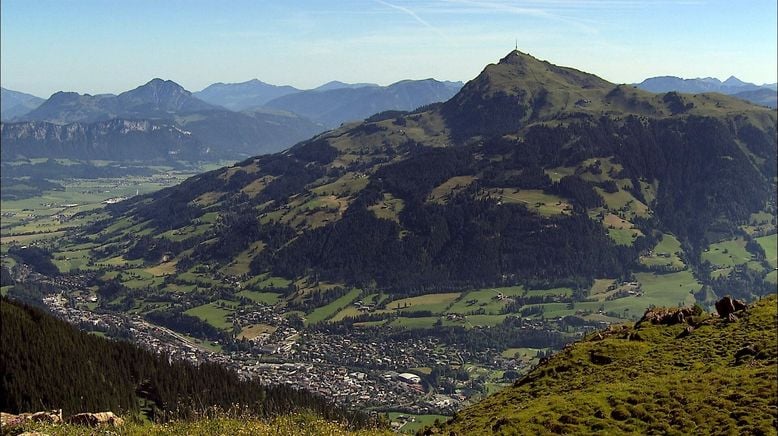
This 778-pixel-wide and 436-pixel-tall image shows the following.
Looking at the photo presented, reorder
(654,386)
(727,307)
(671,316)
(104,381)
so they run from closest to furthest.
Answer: (654,386)
(727,307)
(671,316)
(104,381)

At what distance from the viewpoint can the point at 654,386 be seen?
6028cm

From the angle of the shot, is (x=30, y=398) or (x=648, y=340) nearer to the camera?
(x=648, y=340)

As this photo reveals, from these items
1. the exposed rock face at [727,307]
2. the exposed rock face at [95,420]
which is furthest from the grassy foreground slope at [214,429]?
the exposed rock face at [727,307]

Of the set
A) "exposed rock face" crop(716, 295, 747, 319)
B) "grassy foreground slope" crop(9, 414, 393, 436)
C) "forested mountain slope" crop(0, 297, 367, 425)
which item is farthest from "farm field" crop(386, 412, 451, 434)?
"grassy foreground slope" crop(9, 414, 393, 436)

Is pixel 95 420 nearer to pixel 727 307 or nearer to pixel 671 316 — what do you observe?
pixel 671 316

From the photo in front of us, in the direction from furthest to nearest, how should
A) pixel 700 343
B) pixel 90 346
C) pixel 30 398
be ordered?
pixel 90 346 → pixel 30 398 → pixel 700 343

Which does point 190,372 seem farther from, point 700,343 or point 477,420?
point 700,343

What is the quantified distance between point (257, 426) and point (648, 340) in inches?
2193

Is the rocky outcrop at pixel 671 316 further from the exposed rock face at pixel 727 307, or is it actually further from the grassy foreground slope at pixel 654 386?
the exposed rock face at pixel 727 307

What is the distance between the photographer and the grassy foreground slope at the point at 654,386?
5266 cm

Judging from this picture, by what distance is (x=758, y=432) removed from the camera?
48375 mm

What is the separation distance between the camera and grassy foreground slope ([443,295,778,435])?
52.7m

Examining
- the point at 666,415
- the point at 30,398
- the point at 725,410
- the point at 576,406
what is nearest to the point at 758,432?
the point at 725,410

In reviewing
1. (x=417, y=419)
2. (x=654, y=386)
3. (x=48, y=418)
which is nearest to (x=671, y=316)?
(x=654, y=386)
